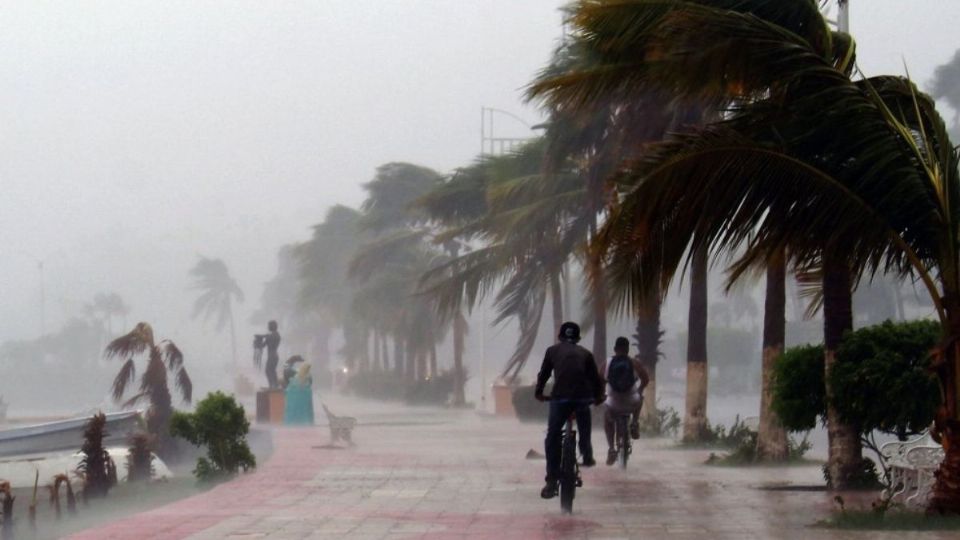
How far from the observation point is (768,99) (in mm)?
12984

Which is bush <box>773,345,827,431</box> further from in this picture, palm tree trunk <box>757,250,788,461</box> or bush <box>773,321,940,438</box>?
palm tree trunk <box>757,250,788,461</box>

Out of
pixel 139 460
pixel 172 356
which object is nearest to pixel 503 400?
pixel 172 356

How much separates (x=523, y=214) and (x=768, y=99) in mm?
19064

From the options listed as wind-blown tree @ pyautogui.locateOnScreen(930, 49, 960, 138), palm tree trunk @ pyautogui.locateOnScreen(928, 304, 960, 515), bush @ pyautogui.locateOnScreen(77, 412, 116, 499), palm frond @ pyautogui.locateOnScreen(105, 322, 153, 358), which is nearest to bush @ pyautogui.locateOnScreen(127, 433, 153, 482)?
bush @ pyautogui.locateOnScreen(77, 412, 116, 499)

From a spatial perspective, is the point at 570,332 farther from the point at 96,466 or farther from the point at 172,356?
the point at 172,356

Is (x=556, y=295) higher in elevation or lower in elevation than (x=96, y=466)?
higher

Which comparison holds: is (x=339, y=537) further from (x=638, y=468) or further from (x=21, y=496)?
(x=21, y=496)

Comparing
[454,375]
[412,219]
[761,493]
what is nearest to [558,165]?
[761,493]

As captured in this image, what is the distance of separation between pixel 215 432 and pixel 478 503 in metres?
5.70

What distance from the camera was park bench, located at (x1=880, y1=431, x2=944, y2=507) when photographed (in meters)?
12.6

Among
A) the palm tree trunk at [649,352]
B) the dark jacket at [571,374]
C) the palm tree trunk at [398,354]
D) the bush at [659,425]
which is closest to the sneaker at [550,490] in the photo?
the dark jacket at [571,374]

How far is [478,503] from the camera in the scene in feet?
48.7

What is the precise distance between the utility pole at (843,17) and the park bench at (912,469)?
4130 mm

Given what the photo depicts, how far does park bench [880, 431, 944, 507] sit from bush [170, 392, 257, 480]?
9055 mm
